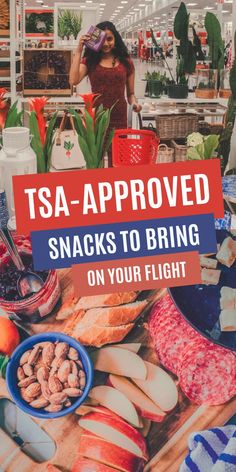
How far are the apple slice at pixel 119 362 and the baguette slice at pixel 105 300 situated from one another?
0.34 feet

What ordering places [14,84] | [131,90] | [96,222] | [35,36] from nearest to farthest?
[96,222]
[131,90]
[14,84]
[35,36]

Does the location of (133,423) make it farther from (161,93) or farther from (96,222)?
(161,93)

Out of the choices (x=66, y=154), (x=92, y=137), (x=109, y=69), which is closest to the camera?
(x=92, y=137)

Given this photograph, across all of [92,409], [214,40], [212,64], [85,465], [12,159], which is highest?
[214,40]

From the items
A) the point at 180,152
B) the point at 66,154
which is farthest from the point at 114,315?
the point at 180,152

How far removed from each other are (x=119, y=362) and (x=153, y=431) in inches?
6.9

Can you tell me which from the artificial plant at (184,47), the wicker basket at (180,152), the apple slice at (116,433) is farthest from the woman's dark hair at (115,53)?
the apple slice at (116,433)

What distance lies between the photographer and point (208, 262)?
4.74 ft

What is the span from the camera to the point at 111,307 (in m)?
1.42

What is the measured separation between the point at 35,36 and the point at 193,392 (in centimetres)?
973

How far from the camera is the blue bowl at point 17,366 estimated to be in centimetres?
136

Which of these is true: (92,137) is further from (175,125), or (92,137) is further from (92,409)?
(175,125)

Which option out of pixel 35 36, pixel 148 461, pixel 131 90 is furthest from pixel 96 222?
pixel 35 36

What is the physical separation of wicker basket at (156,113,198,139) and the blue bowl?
14.9 feet
